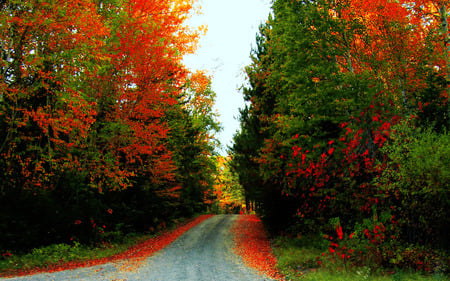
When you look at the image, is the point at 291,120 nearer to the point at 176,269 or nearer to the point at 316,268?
the point at 316,268

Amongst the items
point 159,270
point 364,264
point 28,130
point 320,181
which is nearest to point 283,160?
point 320,181

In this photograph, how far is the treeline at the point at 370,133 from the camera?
26.6ft

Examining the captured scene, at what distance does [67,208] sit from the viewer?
13102 millimetres

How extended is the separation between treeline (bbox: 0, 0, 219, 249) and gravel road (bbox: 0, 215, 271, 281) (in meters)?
3.33

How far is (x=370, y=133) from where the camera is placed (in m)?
10.8

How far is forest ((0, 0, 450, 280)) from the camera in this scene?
8844 mm

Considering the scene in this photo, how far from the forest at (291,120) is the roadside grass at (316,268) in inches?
14.6

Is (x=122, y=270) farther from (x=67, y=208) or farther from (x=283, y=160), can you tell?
(x=283, y=160)

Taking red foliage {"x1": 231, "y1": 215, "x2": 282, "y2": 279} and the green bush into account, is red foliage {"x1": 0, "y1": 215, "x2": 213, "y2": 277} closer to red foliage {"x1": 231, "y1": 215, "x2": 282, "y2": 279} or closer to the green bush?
red foliage {"x1": 231, "y1": 215, "x2": 282, "y2": 279}

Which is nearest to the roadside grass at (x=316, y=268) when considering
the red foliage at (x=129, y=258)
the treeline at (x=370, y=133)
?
the treeline at (x=370, y=133)

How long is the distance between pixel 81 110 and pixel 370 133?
11.0m

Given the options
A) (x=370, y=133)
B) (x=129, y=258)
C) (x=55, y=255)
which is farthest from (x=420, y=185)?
(x=55, y=255)

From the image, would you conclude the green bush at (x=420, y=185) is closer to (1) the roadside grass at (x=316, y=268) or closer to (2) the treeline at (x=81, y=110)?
(1) the roadside grass at (x=316, y=268)

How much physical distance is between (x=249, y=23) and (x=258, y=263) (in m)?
14.9
